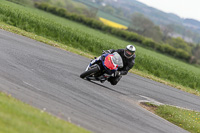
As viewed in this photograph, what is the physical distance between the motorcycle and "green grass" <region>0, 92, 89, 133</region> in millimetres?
4938

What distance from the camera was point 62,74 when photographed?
12.0m

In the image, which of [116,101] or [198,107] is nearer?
[116,101]

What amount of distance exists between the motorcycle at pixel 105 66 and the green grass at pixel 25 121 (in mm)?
4938

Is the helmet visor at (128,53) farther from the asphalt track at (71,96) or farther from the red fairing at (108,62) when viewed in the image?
the asphalt track at (71,96)

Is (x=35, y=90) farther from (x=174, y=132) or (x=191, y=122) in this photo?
(x=191, y=122)

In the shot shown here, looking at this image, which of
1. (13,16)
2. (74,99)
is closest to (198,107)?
(74,99)

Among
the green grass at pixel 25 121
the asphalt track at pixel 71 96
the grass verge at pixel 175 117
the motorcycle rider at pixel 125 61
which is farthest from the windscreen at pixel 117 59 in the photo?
the green grass at pixel 25 121

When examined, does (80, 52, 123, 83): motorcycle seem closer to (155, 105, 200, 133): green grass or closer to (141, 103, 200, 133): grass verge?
(141, 103, 200, 133): grass verge

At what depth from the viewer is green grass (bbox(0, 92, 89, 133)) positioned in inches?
205

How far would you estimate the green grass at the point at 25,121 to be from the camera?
17.1 feet

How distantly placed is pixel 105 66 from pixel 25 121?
6.27 metres

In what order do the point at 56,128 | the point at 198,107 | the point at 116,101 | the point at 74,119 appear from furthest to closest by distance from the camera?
the point at 198,107
the point at 116,101
the point at 74,119
the point at 56,128

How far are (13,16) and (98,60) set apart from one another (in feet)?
51.5

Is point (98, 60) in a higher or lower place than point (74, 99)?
higher
